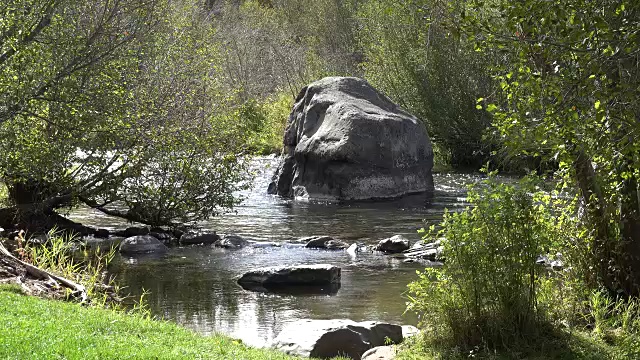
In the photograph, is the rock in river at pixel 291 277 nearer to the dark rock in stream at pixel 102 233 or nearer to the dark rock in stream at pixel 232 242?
the dark rock in stream at pixel 232 242

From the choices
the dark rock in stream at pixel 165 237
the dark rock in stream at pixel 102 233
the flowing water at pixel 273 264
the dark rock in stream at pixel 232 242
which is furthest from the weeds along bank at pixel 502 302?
the dark rock in stream at pixel 102 233

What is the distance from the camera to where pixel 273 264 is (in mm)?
16266

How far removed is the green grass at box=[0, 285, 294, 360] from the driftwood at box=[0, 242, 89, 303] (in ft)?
3.68

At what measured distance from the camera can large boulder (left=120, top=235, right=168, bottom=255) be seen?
17.6m

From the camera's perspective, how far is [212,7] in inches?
2137

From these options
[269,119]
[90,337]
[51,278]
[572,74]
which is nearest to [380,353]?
[90,337]

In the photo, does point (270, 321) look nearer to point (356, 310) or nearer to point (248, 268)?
point (356, 310)

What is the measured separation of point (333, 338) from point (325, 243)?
791cm

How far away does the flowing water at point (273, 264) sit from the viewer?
41.6 ft

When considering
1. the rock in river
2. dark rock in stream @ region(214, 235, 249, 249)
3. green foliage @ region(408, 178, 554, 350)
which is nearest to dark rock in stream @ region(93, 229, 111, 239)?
dark rock in stream @ region(214, 235, 249, 249)

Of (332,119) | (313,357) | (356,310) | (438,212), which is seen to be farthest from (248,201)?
(313,357)

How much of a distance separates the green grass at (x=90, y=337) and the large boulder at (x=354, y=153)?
50.8 ft

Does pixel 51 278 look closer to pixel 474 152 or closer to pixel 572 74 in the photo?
pixel 474 152

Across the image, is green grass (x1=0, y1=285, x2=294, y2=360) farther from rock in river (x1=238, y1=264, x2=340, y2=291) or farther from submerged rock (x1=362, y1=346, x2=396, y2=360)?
rock in river (x1=238, y1=264, x2=340, y2=291)
